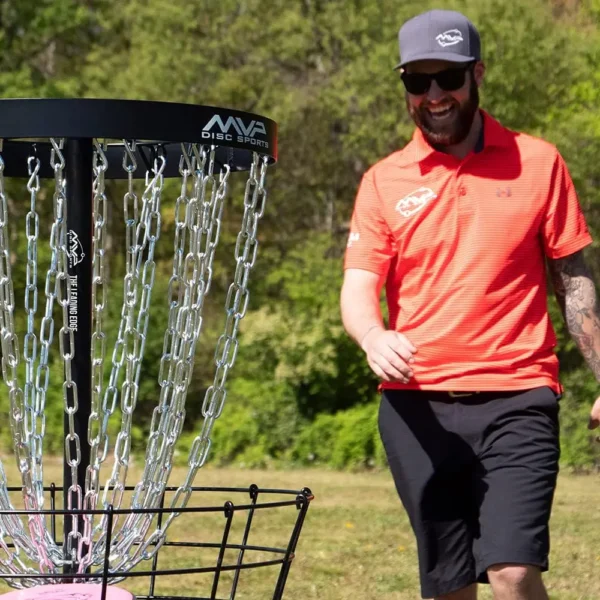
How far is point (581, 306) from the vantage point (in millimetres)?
3576

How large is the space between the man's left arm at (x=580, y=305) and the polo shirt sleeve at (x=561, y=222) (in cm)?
7

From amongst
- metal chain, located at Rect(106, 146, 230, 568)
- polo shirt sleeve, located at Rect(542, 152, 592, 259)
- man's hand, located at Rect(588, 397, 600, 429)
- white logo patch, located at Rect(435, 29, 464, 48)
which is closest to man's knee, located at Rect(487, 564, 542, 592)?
man's hand, located at Rect(588, 397, 600, 429)

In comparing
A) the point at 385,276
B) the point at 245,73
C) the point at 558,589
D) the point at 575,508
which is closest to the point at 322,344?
the point at 245,73

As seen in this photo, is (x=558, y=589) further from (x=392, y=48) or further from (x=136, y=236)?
(x=392, y=48)

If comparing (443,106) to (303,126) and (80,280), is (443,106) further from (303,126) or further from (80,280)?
(303,126)

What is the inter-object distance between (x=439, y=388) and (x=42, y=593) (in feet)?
4.21

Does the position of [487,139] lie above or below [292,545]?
above

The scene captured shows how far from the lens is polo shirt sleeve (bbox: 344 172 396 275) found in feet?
11.7

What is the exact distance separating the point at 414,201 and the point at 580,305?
567 millimetres

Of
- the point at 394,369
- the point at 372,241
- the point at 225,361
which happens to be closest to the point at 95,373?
the point at 225,361

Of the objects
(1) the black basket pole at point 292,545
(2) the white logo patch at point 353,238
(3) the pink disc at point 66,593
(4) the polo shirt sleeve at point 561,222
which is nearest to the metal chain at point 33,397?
(3) the pink disc at point 66,593

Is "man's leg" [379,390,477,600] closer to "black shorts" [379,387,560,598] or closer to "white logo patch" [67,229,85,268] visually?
"black shorts" [379,387,560,598]

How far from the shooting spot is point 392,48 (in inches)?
757

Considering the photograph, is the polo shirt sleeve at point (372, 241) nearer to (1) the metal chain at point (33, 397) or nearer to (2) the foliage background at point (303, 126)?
(1) the metal chain at point (33, 397)
